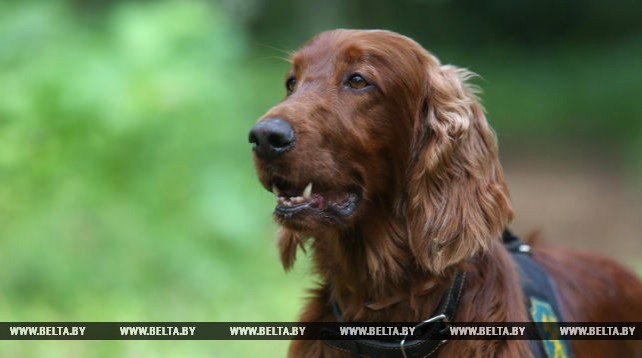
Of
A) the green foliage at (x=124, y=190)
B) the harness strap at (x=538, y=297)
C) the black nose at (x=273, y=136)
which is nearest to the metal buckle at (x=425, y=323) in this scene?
the harness strap at (x=538, y=297)

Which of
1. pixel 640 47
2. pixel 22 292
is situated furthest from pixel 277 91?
pixel 640 47

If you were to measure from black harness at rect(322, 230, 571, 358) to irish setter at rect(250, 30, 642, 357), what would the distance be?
36 mm

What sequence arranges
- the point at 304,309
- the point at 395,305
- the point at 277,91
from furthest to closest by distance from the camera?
the point at 277,91, the point at 304,309, the point at 395,305

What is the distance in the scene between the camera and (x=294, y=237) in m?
3.82

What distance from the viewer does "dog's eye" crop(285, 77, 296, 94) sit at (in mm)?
3776

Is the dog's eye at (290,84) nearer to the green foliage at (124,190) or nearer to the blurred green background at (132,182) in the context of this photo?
the blurred green background at (132,182)

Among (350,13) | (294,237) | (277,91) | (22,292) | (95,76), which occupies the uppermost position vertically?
(350,13)

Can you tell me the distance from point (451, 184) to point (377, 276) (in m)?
0.44

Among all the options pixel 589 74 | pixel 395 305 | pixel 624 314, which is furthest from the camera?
pixel 589 74

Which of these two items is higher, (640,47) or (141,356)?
(640,47)

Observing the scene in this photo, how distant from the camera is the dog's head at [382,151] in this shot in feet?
11.0

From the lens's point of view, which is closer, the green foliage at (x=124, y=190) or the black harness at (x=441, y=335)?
the black harness at (x=441, y=335)

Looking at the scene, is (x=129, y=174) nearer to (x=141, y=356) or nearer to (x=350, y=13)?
(x=141, y=356)

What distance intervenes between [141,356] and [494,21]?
781 inches
